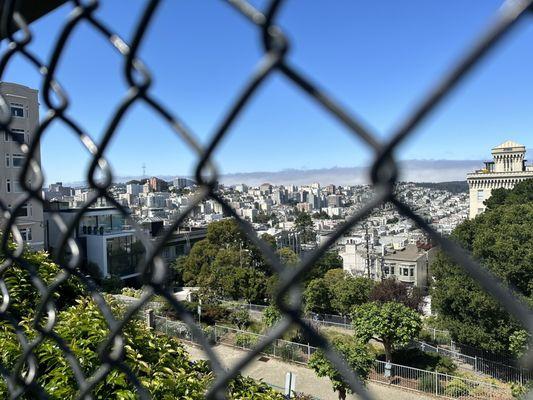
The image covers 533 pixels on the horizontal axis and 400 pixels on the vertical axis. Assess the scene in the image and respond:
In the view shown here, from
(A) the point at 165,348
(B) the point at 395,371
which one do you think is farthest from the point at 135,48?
(B) the point at 395,371

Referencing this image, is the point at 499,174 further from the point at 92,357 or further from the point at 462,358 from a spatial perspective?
the point at 92,357

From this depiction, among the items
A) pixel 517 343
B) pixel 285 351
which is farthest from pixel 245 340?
pixel 517 343

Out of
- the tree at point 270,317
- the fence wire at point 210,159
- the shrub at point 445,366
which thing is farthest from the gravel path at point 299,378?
the fence wire at point 210,159

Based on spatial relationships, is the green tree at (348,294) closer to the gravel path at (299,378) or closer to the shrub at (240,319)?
the shrub at (240,319)

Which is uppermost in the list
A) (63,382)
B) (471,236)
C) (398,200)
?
(398,200)

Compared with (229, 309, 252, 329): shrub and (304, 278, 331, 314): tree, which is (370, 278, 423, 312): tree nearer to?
(304, 278, 331, 314): tree

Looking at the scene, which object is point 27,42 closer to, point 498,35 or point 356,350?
point 498,35
